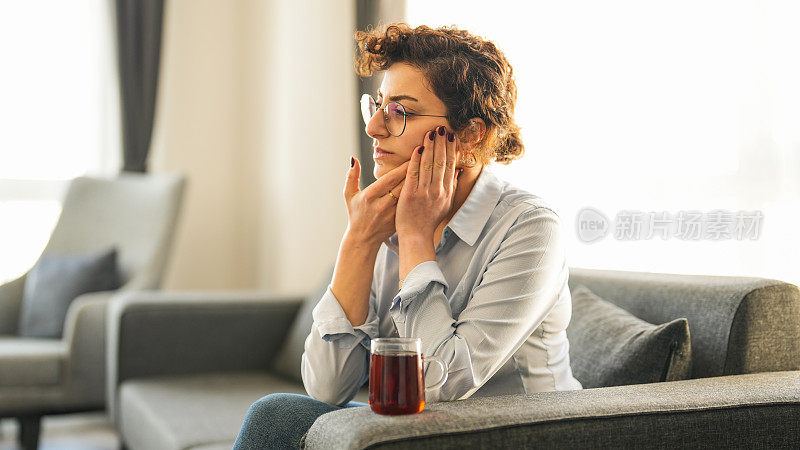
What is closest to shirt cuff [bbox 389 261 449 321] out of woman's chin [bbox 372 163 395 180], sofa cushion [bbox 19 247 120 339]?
woman's chin [bbox 372 163 395 180]

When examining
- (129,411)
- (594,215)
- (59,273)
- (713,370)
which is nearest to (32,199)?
(59,273)

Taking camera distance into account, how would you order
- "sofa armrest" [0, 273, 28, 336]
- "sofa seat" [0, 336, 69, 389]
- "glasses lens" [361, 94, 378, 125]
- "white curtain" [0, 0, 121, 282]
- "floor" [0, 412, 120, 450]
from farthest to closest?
1. "white curtain" [0, 0, 121, 282]
2. "sofa armrest" [0, 273, 28, 336]
3. "floor" [0, 412, 120, 450]
4. "sofa seat" [0, 336, 69, 389]
5. "glasses lens" [361, 94, 378, 125]

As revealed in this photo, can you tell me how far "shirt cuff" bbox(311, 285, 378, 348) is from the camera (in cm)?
136

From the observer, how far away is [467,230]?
135 centimetres

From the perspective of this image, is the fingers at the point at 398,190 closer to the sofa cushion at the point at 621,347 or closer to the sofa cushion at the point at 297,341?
the sofa cushion at the point at 621,347

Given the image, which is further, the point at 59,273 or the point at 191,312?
the point at 59,273

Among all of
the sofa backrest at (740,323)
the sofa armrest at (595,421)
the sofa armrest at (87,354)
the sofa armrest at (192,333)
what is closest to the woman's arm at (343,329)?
the sofa armrest at (595,421)

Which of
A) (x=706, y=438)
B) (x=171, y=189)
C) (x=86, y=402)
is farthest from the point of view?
(x=171, y=189)

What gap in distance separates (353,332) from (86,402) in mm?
1714

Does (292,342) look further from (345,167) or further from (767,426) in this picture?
(767,426)

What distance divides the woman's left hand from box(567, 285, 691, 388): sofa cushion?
1.35ft

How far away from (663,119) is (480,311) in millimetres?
969

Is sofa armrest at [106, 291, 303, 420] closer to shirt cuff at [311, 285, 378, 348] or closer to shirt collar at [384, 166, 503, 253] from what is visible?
shirt cuff at [311, 285, 378, 348]

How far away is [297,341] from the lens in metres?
2.39
